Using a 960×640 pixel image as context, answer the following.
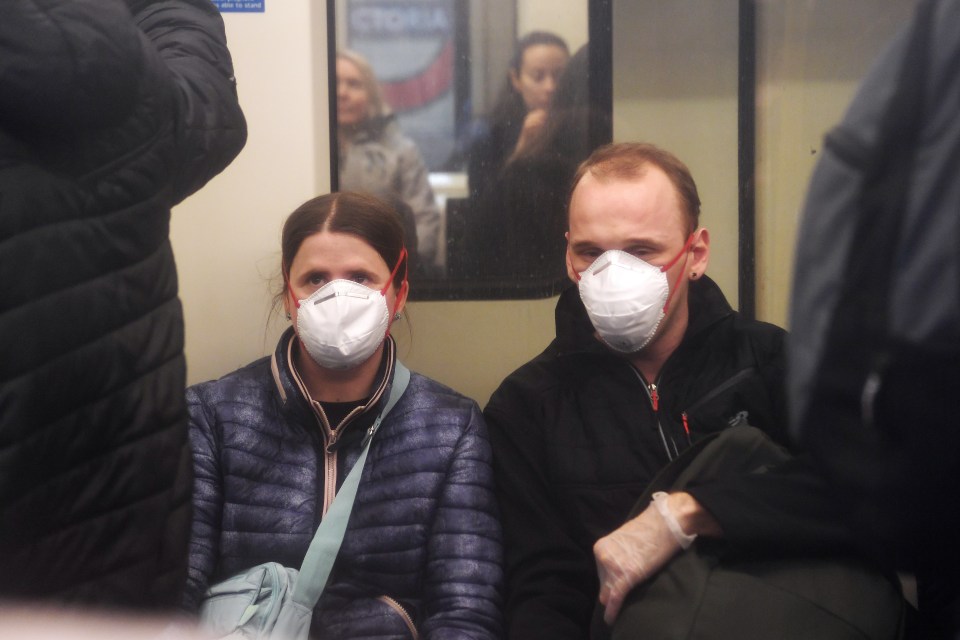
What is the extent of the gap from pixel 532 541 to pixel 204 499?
28.4 inches

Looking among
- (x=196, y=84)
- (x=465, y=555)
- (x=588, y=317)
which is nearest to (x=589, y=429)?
(x=588, y=317)

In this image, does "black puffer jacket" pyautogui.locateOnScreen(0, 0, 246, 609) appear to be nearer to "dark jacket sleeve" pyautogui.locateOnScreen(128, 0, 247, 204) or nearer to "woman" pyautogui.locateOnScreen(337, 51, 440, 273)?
"dark jacket sleeve" pyautogui.locateOnScreen(128, 0, 247, 204)

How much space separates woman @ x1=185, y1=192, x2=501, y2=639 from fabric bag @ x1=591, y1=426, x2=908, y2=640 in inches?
22.3

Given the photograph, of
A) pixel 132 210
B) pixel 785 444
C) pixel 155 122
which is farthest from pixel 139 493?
pixel 785 444

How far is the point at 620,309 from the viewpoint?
6.64 ft

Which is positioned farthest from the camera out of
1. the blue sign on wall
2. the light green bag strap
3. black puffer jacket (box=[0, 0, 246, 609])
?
the blue sign on wall

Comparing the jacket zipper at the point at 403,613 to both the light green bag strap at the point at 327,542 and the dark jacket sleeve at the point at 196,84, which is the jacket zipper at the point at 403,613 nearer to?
the light green bag strap at the point at 327,542

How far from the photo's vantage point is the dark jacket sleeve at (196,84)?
1449mm

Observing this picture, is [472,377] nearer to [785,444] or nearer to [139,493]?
[785,444]

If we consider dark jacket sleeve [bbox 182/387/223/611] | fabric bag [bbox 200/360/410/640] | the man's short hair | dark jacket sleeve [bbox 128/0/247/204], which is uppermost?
dark jacket sleeve [bbox 128/0/247/204]

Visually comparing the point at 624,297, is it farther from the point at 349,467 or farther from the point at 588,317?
the point at 349,467

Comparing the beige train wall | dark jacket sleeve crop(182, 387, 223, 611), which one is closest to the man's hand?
dark jacket sleeve crop(182, 387, 223, 611)

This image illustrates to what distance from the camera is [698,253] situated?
221cm

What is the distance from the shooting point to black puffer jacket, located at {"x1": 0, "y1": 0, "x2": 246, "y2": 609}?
1.18 m
